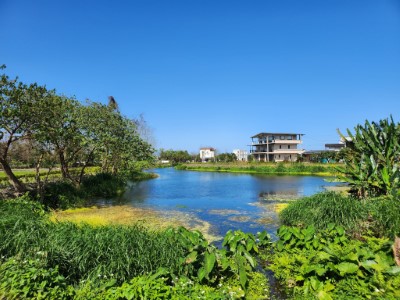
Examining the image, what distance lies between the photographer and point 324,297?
505cm

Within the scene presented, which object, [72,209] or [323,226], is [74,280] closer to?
[323,226]

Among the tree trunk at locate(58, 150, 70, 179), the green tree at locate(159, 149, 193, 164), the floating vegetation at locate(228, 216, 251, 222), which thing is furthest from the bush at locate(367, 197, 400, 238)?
the green tree at locate(159, 149, 193, 164)

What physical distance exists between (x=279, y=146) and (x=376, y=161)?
62.0m

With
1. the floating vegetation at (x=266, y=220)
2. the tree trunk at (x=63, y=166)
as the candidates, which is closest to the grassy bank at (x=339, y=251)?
the floating vegetation at (x=266, y=220)

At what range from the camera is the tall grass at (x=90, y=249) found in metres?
5.88

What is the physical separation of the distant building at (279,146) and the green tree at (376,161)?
5915 cm

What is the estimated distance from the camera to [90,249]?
20.2 ft

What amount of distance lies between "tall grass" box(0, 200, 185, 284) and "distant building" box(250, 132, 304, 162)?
6827cm

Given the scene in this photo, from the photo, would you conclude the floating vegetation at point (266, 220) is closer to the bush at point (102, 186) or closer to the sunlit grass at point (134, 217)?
the sunlit grass at point (134, 217)

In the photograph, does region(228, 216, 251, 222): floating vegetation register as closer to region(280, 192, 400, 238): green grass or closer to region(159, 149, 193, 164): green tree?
region(280, 192, 400, 238): green grass

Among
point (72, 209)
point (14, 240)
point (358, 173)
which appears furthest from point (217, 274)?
point (72, 209)

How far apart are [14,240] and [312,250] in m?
6.82

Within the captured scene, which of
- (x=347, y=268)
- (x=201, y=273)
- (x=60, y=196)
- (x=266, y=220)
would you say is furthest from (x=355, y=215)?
(x=60, y=196)

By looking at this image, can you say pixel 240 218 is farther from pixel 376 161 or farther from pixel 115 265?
pixel 115 265
